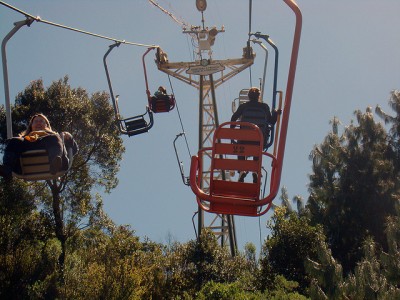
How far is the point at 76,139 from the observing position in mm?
21062

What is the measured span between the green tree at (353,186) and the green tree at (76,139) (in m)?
6.70

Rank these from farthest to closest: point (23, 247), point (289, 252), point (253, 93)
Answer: point (23, 247)
point (289, 252)
point (253, 93)

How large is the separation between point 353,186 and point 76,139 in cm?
888

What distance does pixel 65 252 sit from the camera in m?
19.5

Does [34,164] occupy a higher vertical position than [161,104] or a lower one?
lower

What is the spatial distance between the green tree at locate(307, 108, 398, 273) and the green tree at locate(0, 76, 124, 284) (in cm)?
670

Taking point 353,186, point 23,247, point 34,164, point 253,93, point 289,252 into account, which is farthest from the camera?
point 353,186

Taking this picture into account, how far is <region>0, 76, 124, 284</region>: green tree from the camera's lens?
20703 millimetres

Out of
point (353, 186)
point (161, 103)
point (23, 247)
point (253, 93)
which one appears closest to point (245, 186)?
point (253, 93)

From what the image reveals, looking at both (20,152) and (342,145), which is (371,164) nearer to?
(342,145)

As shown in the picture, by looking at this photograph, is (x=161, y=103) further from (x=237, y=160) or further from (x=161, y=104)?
(x=237, y=160)

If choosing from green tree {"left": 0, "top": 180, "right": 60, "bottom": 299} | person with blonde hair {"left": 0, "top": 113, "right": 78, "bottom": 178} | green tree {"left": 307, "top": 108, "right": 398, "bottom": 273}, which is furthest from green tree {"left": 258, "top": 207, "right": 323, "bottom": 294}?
person with blonde hair {"left": 0, "top": 113, "right": 78, "bottom": 178}

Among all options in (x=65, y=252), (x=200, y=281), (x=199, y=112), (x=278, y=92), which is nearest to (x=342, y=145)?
(x=199, y=112)

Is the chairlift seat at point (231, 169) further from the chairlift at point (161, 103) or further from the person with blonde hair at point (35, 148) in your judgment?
the chairlift at point (161, 103)
